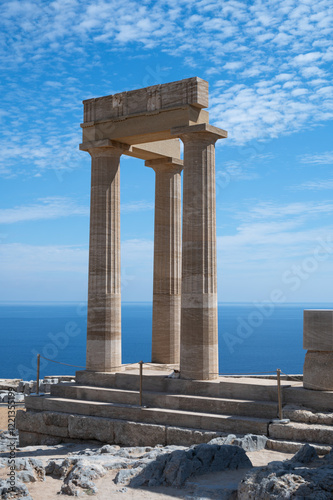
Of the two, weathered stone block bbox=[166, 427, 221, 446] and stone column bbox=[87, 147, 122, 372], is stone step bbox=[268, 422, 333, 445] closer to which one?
weathered stone block bbox=[166, 427, 221, 446]

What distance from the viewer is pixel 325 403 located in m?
15.1

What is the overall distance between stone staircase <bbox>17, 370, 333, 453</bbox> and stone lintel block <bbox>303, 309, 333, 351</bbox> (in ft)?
4.13

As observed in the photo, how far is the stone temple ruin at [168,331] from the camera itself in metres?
15.5

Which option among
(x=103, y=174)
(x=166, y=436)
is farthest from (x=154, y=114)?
(x=166, y=436)

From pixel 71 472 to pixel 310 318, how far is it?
7381 mm

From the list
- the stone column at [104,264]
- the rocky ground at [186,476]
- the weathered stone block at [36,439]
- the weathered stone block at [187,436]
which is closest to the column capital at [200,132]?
the stone column at [104,264]

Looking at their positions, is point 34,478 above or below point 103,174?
below

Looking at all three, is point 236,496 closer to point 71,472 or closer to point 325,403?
point 71,472

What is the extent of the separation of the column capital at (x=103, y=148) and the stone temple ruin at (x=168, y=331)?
0.12 feet

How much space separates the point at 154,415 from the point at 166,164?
1017cm

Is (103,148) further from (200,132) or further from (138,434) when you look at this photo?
(138,434)

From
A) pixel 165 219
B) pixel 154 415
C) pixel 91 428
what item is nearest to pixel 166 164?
pixel 165 219

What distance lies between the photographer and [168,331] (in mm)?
22328

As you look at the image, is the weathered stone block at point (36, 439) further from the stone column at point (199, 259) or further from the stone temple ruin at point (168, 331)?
the stone column at point (199, 259)
